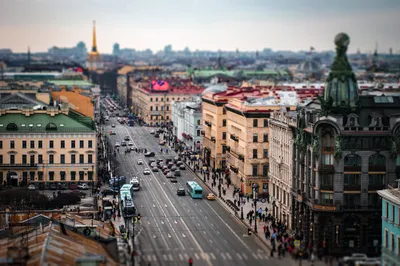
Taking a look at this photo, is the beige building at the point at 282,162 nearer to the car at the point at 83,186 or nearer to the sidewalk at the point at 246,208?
the sidewalk at the point at 246,208

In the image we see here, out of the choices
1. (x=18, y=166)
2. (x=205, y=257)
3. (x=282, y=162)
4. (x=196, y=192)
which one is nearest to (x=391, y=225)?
(x=205, y=257)

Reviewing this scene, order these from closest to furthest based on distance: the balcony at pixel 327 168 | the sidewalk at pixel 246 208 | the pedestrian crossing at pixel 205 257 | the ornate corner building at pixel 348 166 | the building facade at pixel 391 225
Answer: the building facade at pixel 391 225 → the pedestrian crossing at pixel 205 257 → the sidewalk at pixel 246 208 → the ornate corner building at pixel 348 166 → the balcony at pixel 327 168

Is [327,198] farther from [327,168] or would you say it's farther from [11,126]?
[11,126]

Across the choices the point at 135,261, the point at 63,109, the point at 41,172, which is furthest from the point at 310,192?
the point at 63,109

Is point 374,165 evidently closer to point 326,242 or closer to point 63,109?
point 326,242

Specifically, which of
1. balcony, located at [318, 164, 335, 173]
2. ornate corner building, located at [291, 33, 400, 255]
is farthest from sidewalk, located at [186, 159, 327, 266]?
balcony, located at [318, 164, 335, 173]

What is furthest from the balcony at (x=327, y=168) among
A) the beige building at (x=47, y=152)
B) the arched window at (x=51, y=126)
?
the arched window at (x=51, y=126)

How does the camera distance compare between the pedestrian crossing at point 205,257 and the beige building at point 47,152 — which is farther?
the beige building at point 47,152
